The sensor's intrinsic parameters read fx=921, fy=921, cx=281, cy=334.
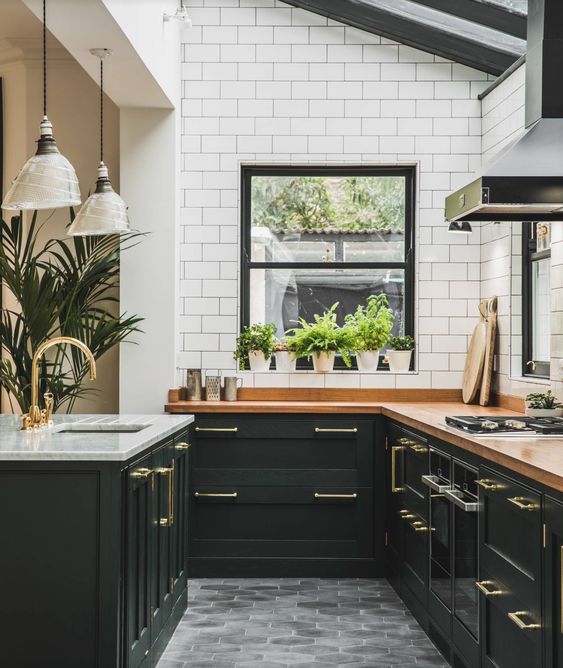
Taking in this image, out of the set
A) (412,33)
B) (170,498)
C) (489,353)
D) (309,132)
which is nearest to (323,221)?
(309,132)

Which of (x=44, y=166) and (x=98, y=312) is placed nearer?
(x=44, y=166)

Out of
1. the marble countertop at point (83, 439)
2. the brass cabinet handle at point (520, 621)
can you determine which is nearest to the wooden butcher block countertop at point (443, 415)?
the brass cabinet handle at point (520, 621)

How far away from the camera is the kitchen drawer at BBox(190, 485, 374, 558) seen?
559 cm

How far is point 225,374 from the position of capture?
6.12 meters

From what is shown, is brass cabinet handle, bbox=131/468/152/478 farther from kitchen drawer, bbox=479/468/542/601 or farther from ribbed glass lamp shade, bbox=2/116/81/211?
kitchen drawer, bbox=479/468/542/601

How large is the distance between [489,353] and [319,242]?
1.42m

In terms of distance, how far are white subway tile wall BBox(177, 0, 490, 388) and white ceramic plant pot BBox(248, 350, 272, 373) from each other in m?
0.07

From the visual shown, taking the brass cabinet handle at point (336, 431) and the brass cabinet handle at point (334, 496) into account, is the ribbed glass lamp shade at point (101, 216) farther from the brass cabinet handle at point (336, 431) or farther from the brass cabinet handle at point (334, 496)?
the brass cabinet handle at point (334, 496)

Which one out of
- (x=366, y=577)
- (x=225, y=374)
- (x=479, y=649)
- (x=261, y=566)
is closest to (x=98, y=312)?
(x=225, y=374)

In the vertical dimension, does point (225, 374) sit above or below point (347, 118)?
below

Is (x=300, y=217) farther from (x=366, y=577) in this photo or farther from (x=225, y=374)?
(x=366, y=577)

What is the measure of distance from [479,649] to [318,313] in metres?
3.18

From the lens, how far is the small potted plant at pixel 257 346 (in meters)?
6.05

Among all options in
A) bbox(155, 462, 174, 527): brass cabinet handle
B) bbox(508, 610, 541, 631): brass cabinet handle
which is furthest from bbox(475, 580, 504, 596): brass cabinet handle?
bbox(155, 462, 174, 527): brass cabinet handle
